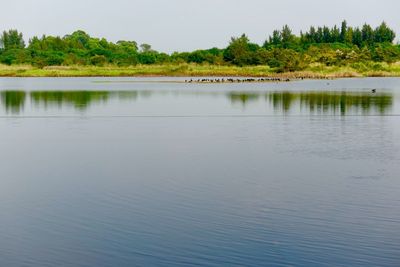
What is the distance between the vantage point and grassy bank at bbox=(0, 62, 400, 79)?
107 meters

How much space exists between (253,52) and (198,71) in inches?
825

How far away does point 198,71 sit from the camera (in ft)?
389

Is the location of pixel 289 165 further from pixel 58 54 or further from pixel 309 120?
pixel 58 54

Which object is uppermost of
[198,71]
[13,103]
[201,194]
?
[198,71]

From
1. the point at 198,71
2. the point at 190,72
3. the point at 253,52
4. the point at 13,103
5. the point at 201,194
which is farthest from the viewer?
the point at 253,52

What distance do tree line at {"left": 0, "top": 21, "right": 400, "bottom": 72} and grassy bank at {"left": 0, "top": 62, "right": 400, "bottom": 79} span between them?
3363 millimetres

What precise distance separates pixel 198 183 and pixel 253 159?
4.53 metres


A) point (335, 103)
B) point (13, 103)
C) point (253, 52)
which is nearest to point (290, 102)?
point (335, 103)

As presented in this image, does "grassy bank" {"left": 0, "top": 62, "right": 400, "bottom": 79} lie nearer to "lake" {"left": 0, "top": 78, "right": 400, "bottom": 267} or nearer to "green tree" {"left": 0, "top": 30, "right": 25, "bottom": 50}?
"green tree" {"left": 0, "top": 30, "right": 25, "bottom": 50}

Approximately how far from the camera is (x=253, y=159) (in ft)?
73.8

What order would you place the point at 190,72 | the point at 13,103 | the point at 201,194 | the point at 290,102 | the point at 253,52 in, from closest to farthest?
the point at 201,194 → the point at 290,102 → the point at 13,103 → the point at 190,72 → the point at 253,52

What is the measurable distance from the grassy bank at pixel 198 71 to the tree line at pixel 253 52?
11.0 ft

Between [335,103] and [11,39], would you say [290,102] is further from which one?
[11,39]

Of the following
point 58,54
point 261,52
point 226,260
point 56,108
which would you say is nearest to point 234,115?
point 56,108
